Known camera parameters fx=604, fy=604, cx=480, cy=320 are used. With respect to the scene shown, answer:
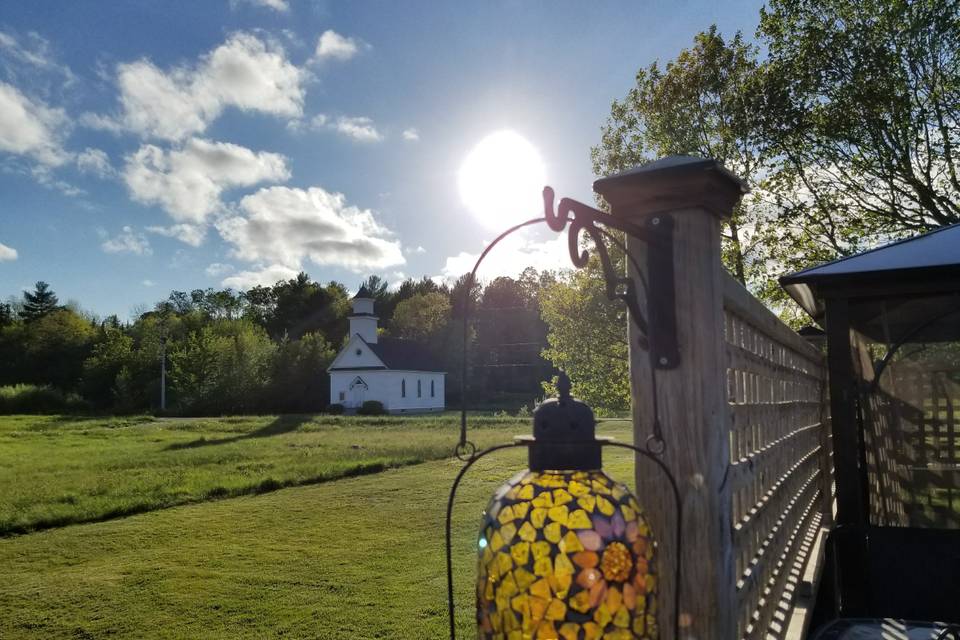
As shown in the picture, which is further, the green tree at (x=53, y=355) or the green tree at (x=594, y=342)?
the green tree at (x=53, y=355)

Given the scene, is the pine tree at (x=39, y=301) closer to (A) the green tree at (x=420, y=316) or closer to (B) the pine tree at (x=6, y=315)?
(B) the pine tree at (x=6, y=315)

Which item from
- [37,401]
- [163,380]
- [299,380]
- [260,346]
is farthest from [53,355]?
[299,380]

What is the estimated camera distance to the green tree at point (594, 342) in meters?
14.4

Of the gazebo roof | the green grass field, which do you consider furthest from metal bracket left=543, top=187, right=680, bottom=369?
the green grass field

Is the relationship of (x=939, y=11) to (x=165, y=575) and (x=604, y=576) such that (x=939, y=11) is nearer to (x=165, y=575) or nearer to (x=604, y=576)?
(x=604, y=576)

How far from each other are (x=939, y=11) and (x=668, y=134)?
4.76m

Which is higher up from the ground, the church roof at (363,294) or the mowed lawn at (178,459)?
the church roof at (363,294)

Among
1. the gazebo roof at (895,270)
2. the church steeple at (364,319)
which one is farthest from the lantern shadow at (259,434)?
the gazebo roof at (895,270)

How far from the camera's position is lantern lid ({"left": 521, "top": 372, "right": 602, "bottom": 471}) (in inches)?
58.8

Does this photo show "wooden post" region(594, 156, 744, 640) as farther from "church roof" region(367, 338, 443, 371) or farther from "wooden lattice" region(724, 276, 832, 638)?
"church roof" region(367, 338, 443, 371)

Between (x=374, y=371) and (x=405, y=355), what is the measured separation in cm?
402

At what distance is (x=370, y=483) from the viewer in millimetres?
11320

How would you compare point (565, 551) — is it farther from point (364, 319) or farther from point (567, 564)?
point (364, 319)

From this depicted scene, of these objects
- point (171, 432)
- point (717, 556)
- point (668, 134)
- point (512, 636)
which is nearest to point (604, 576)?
point (512, 636)
